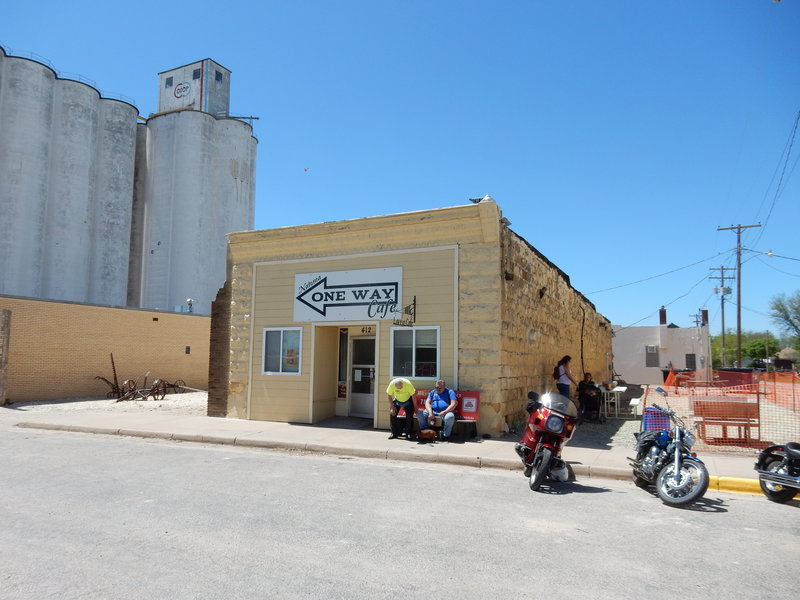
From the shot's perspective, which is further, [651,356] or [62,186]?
[651,356]

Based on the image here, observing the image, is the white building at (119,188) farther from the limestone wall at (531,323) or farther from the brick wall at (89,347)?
the limestone wall at (531,323)

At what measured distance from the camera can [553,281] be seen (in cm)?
1761

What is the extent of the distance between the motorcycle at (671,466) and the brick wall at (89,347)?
20801 mm

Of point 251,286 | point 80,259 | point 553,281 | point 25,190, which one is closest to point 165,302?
point 80,259

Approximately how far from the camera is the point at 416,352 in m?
13.0

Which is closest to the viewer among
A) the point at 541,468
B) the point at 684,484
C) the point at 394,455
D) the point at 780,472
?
the point at 684,484

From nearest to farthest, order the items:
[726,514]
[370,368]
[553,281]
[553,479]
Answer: [726,514], [553,479], [370,368], [553,281]

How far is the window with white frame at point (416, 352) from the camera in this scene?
504 inches

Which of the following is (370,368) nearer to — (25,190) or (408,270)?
(408,270)

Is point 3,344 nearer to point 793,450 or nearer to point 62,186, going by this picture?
point 793,450

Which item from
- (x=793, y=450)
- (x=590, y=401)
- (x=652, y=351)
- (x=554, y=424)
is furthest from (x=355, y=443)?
(x=652, y=351)

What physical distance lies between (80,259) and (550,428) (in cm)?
4408

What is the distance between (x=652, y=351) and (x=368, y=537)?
4314cm

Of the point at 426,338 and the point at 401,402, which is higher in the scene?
the point at 426,338
